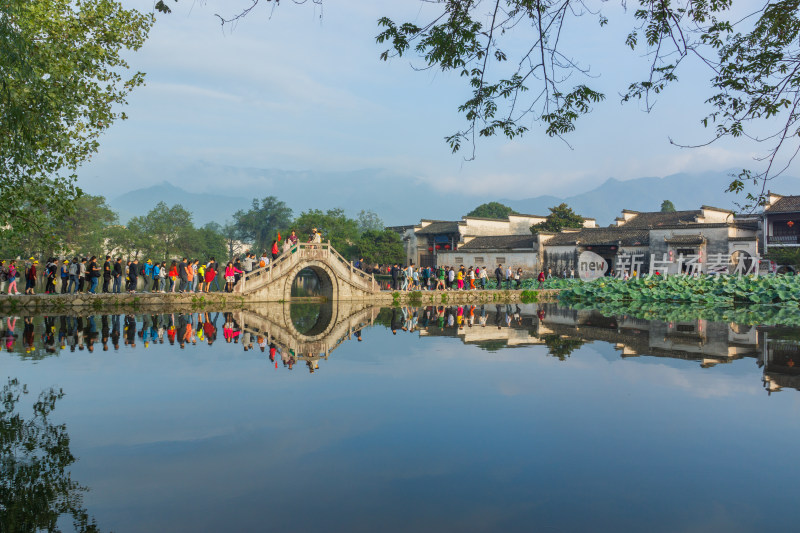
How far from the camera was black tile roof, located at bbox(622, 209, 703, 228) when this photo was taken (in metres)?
38.8

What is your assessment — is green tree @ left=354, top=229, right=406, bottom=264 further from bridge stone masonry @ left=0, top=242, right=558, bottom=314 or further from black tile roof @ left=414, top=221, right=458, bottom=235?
bridge stone masonry @ left=0, top=242, right=558, bottom=314

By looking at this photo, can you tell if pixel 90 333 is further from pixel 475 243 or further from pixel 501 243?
pixel 475 243

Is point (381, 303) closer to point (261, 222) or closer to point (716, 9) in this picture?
point (716, 9)

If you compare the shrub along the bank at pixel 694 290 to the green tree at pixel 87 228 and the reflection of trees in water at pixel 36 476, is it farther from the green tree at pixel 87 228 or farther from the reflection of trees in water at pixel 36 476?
the green tree at pixel 87 228

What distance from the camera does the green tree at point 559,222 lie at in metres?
50.0

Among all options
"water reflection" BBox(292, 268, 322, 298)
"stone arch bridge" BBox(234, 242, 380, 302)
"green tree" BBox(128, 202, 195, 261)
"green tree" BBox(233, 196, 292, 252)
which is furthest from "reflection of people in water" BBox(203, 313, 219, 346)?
"green tree" BBox(233, 196, 292, 252)

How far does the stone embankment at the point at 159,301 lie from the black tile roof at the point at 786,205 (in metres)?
18.6

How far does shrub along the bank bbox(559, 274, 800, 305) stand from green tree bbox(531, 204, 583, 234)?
57.1 ft

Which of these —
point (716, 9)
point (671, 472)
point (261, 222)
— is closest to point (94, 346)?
point (671, 472)

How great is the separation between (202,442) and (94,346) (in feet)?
24.3

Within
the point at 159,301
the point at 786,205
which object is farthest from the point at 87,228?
the point at 786,205

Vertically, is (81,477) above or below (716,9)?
below

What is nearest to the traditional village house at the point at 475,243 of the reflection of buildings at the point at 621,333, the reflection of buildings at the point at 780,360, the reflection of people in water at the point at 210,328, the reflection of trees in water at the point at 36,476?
the reflection of buildings at the point at 621,333

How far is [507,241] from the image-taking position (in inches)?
1725
